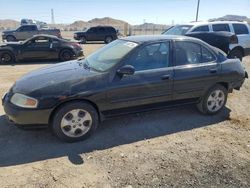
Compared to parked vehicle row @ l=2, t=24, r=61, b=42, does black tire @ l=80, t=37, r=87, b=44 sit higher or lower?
lower

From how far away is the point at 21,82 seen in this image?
480 centimetres

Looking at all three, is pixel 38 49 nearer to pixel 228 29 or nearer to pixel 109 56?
pixel 228 29

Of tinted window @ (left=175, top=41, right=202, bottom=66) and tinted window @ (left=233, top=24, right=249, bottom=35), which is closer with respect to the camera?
tinted window @ (left=175, top=41, right=202, bottom=66)

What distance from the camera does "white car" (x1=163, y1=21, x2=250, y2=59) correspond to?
1181 cm

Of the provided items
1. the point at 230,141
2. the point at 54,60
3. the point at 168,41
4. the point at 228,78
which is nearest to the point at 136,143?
the point at 230,141

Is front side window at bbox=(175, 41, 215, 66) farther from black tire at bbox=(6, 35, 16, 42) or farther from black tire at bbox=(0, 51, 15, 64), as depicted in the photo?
black tire at bbox=(6, 35, 16, 42)

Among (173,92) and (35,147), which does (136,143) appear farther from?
(35,147)

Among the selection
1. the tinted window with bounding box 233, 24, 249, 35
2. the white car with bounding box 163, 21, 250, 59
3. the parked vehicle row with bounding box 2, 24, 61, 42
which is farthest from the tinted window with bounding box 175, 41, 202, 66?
the parked vehicle row with bounding box 2, 24, 61, 42

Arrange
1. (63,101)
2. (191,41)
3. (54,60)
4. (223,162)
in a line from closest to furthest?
(223,162)
(63,101)
(191,41)
(54,60)

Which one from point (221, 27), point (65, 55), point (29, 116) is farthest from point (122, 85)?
point (65, 55)

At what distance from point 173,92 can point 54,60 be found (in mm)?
9848

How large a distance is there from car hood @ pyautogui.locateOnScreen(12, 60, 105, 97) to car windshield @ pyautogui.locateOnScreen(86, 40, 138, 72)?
215mm

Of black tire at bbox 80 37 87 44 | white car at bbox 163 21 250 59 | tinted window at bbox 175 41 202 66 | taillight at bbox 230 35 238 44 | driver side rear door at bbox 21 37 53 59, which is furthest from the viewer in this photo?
black tire at bbox 80 37 87 44

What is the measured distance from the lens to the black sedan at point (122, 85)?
434 cm
